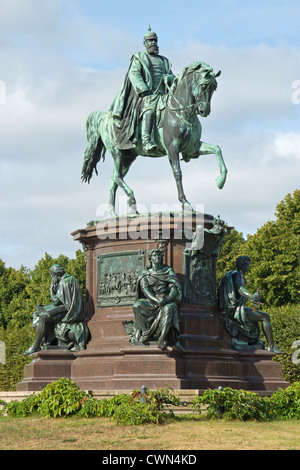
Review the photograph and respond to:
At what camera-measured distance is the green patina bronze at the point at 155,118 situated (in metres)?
20.7

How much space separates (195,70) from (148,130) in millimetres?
1850

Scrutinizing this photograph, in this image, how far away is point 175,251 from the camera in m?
19.9

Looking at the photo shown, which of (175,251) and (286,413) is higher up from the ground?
(175,251)

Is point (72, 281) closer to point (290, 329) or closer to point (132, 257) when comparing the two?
point (132, 257)

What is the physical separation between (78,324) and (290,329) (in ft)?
55.7

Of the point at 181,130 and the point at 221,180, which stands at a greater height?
the point at 181,130

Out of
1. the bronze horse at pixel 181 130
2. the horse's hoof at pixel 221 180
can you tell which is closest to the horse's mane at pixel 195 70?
the bronze horse at pixel 181 130

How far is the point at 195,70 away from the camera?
2064cm

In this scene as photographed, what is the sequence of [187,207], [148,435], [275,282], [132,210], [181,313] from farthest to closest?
[275,282] → [132,210] → [187,207] → [181,313] → [148,435]

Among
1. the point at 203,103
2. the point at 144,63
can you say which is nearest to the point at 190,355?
the point at 203,103

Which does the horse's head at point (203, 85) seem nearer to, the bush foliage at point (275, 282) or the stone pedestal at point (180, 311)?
the stone pedestal at point (180, 311)

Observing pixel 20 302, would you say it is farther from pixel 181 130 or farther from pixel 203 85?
pixel 203 85

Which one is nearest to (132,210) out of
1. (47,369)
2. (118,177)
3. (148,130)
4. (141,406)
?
(118,177)

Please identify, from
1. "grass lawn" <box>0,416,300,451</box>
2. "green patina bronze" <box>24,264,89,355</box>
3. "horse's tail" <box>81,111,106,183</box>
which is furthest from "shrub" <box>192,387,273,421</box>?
"horse's tail" <box>81,111,106,183</box>
